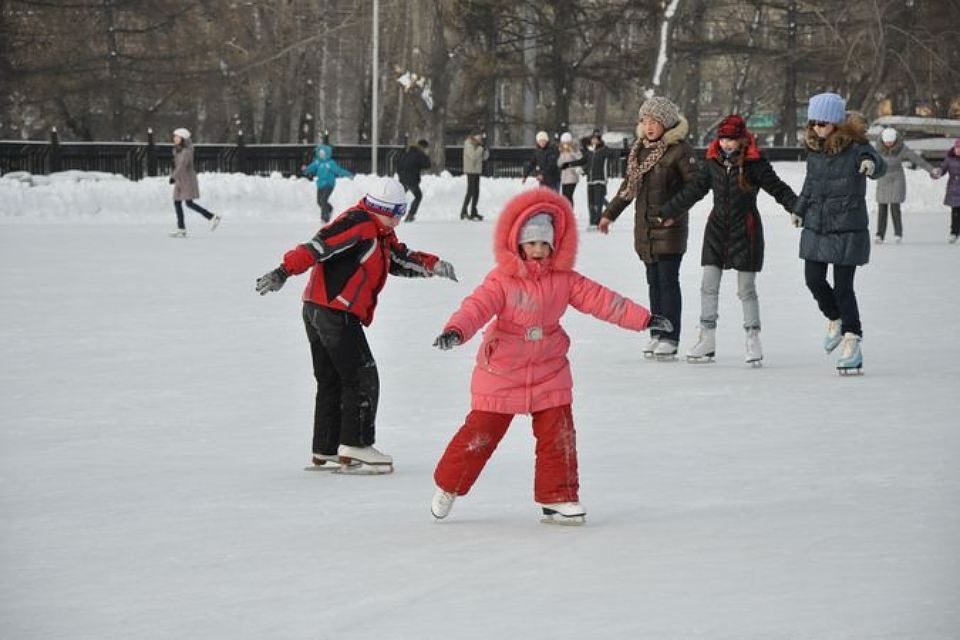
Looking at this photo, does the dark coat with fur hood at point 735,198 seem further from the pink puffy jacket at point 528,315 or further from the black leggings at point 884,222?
the black leggings at point 884,222

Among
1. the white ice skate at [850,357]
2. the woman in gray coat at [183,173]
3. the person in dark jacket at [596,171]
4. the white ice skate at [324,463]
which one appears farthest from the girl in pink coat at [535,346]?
the person in dark jacket at [596,171]

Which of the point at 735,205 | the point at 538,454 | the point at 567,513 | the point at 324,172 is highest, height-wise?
the point at 735,205

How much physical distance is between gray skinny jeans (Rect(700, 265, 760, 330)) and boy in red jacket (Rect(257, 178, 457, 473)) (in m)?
3.46

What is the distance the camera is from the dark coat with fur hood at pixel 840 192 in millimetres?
8719

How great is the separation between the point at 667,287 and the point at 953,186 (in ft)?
35.4

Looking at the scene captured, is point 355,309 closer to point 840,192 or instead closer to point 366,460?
point 366,460

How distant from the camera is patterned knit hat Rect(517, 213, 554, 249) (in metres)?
5.21

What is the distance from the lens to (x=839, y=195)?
8.73 metres

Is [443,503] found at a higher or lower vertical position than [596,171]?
lower

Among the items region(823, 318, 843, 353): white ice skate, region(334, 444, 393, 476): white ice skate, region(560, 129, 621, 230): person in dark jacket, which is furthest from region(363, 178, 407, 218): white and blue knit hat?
region(560, 129, 621, 230): person in dark jacket

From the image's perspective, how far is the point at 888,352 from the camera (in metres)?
9.98

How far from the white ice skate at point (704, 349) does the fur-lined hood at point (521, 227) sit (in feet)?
14.2

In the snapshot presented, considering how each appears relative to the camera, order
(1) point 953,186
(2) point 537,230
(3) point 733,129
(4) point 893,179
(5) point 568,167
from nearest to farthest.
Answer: (2) point 537,230 → (3) point 733,129 → (1) point 953,186 → (4) point 893,179 → (5) point 568,167

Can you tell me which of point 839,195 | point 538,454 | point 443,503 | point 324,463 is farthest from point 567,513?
point 839,195
